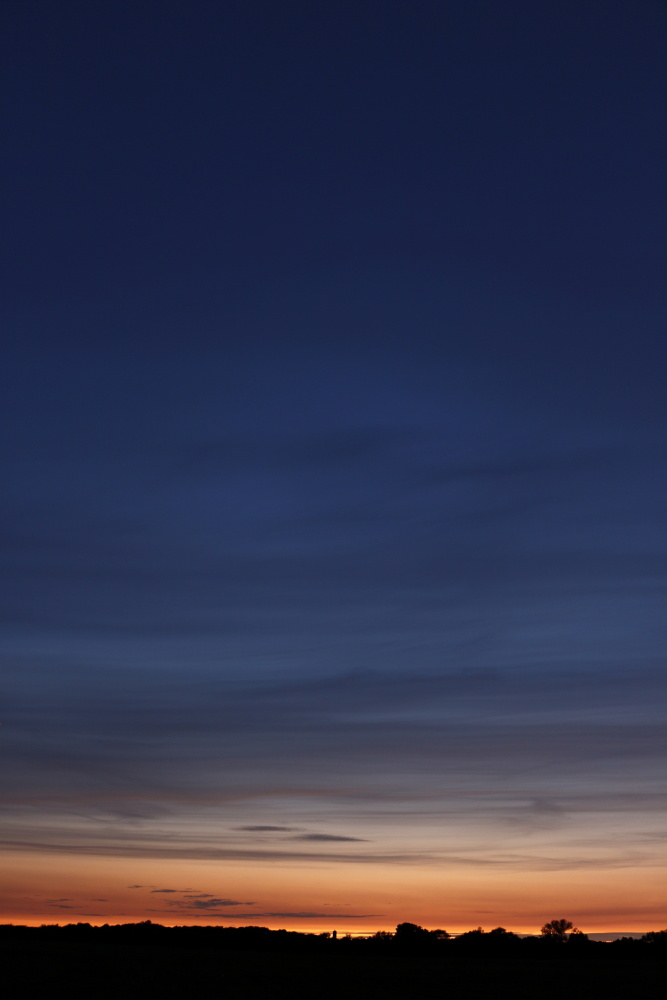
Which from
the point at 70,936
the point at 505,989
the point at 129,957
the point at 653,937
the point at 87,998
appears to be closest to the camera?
the point at 87,998

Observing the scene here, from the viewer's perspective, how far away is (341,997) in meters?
62.8

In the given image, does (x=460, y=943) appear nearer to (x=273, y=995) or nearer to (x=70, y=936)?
(x=70, y=936)

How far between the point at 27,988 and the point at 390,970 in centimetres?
4391

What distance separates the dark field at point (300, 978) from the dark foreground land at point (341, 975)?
0.08m

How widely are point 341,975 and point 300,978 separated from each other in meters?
5.91

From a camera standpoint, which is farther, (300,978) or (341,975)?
(341,975)

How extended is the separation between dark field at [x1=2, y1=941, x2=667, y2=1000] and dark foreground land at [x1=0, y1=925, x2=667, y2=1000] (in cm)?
8

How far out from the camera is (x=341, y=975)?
3391 inches

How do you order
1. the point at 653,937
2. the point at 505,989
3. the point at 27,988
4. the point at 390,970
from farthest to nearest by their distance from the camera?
the point at 653,937 → the point at 390,970 → the point at 505,989 → the point at 27,988

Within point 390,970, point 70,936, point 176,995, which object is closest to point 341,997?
point 176,995

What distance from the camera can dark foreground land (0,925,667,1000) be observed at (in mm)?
66750

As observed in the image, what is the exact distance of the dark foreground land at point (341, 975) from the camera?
6675 centimetres

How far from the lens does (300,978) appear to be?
8194 cm

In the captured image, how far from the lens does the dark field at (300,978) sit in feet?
218
